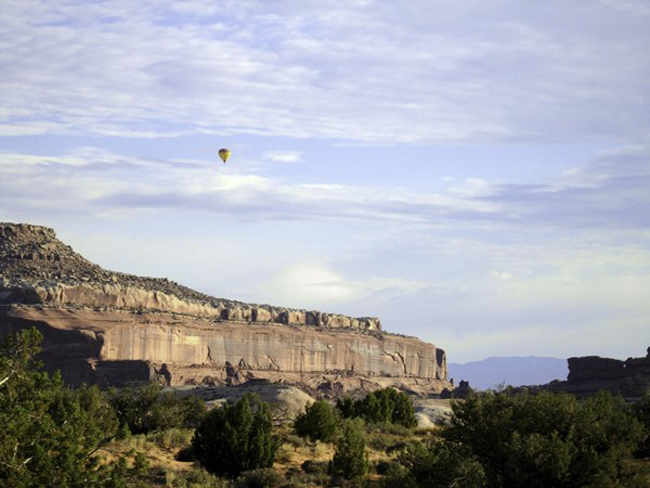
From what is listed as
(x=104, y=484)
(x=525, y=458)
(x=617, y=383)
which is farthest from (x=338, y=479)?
(x=617, y=383)

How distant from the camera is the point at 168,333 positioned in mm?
127500

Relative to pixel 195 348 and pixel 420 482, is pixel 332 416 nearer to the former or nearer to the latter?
pixel 420 482

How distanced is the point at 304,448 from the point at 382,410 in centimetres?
1638

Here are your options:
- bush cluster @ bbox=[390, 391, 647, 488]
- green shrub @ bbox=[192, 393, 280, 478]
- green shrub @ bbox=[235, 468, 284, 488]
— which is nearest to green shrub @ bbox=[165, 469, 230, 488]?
green shrub @ bbox=[235, 468, 284, 488]

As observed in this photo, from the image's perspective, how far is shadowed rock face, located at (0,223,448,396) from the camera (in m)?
117

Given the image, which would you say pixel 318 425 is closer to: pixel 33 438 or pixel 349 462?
pixel 349 462

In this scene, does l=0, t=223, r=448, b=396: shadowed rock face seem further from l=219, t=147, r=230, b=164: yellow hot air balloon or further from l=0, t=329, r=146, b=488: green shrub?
l=0, t=329, r=146, b=488: green shrub

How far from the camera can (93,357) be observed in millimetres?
117750

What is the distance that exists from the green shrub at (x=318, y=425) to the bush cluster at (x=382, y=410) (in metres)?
10.4

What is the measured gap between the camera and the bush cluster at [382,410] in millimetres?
61959

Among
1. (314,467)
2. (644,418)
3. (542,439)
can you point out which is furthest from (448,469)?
(644,418)

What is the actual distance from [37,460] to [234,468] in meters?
16.3

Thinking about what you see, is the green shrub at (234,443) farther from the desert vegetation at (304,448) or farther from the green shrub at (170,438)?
the green shrub at (170,438)

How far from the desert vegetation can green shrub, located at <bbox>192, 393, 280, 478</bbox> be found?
0.05m
